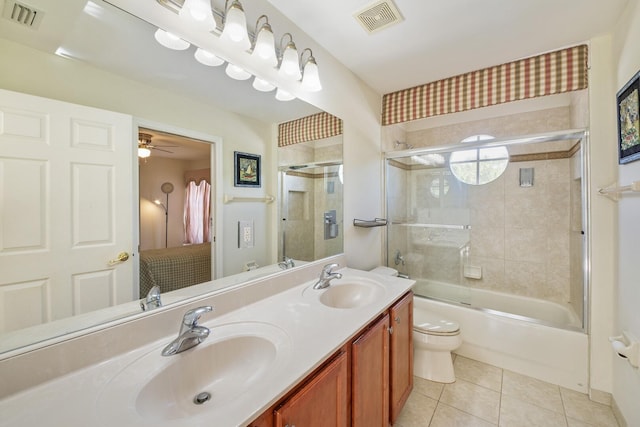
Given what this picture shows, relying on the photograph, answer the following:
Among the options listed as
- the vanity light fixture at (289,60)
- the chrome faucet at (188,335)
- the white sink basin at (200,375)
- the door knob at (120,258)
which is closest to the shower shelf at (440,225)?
the vanity light fixture at (289,60)

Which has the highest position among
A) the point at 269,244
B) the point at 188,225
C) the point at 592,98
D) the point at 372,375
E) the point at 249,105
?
the point at 592,98

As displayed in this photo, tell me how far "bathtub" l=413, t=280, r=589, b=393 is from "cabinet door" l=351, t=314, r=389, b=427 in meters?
1.20

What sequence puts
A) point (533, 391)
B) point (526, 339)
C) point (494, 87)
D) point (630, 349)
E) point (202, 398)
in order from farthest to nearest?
point (494, 87), point (526, 339), point (533, 391), point (630, 349), point (202, 398)

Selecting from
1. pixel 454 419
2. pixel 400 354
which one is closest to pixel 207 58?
pixel 400 354

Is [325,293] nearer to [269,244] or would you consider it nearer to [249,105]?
[269,244]

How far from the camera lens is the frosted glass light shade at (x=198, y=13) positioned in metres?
1.01

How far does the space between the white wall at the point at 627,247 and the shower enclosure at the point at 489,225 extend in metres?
0.86

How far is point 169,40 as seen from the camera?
3.36 feet

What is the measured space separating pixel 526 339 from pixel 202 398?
7.29ft

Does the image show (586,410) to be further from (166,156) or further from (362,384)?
(166,156)

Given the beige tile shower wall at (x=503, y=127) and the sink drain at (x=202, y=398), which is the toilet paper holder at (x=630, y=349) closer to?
the beige tile shower wall at (x=503, y=127)

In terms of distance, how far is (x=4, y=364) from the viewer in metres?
0.63

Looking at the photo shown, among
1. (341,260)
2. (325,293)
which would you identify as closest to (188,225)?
(325,293)

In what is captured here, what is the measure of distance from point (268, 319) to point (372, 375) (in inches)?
21.3
